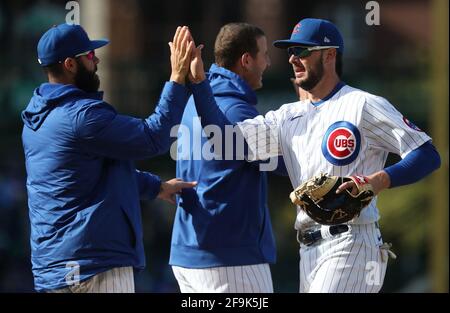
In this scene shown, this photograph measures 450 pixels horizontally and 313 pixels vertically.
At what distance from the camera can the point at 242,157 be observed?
245 inches

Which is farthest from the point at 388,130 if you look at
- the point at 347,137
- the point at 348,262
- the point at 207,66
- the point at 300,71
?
the point at 207,66

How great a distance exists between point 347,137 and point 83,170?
4.43ft

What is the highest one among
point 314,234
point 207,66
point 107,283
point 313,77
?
point 313,77

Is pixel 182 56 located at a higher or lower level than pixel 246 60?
higher

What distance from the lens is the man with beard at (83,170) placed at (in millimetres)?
5695

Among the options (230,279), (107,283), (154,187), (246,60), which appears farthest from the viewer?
(246,60)

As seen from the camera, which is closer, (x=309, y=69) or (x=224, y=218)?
(x=309, y=69)

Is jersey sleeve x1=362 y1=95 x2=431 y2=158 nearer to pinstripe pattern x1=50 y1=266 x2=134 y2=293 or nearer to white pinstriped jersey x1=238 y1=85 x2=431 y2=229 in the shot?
white pinstriped jersey x1=238 y1=85 x2=431 y2=229

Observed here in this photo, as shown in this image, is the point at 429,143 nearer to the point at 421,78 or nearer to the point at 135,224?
the point at 135,224

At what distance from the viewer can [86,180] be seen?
574 cm

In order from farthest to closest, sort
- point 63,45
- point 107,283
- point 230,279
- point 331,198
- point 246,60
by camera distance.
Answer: point 246,60, point 230,279, point 63,45, point 107,283, point 331,198

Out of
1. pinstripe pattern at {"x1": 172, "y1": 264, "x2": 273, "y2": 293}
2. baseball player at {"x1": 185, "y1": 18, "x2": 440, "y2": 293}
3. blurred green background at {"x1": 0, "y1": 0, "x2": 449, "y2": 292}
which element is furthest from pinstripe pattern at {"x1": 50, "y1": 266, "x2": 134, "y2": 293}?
blurred green background at {"x1": 0, "y1": 0, "x2": 449, "y2": 292}

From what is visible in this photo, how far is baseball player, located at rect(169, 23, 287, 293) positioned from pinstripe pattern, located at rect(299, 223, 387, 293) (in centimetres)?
50

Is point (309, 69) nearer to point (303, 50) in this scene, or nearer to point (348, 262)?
point (303, 50)
